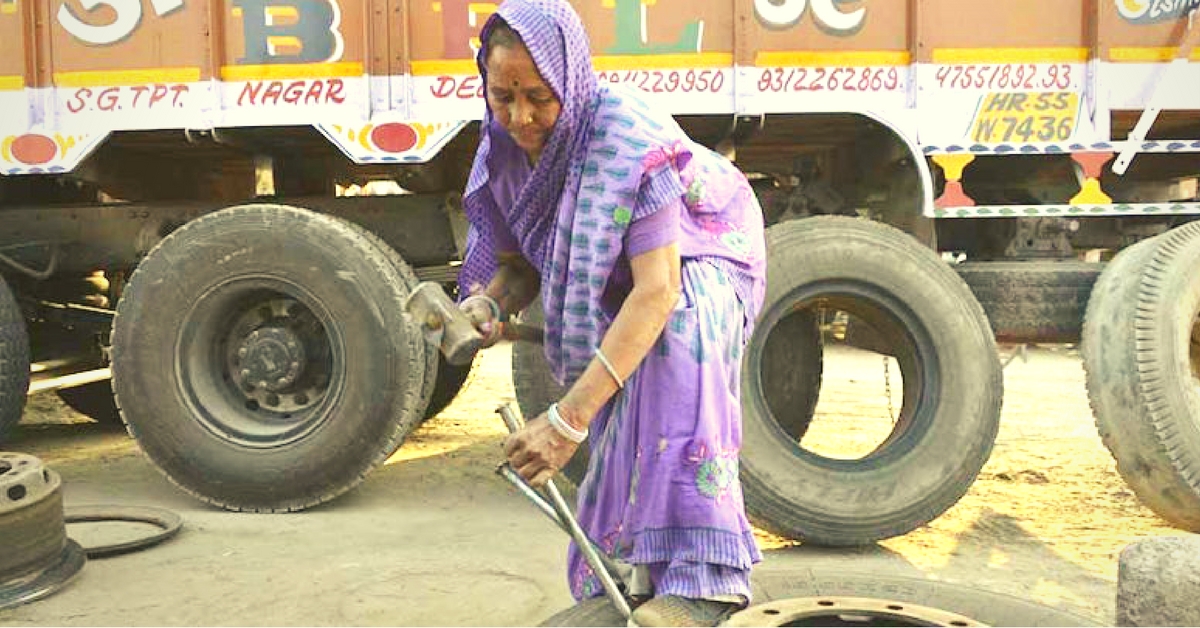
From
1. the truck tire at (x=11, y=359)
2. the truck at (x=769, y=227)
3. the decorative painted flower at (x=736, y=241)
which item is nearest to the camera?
the decorative painted flower at (x=736, y=241)

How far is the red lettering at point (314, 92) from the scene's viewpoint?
157 inches

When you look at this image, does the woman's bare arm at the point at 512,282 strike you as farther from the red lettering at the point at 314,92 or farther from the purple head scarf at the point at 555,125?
the red lettering at the point at 314,92

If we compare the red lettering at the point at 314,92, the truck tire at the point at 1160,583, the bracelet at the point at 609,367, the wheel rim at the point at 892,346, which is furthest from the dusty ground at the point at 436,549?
the red lettering at the point at 314,92

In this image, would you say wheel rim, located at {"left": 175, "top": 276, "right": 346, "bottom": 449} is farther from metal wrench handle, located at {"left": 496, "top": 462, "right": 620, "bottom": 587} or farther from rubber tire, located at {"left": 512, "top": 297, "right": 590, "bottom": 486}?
metal wrench handle, located at {"left": 496, "top": 462, "right": 620, "bottom": 587}

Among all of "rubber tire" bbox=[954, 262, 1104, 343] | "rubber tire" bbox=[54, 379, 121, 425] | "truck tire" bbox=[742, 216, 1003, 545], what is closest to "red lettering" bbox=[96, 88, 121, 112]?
"rubber tire" bbox=[54, 379, 121, 425]

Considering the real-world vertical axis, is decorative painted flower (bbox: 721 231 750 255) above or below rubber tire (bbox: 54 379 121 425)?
above

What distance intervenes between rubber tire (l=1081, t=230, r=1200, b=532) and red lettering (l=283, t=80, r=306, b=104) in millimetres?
3226

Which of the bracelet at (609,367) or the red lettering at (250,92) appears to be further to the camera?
the red lettering at (250,92)

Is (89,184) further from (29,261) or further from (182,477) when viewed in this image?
(182,477)

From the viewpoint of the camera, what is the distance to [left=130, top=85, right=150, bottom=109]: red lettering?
405 cm

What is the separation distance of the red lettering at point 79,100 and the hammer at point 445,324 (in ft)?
9.52

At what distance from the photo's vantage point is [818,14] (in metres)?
3.86

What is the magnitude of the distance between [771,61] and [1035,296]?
1.41 metres

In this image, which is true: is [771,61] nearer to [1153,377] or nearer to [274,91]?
[1153,377]
